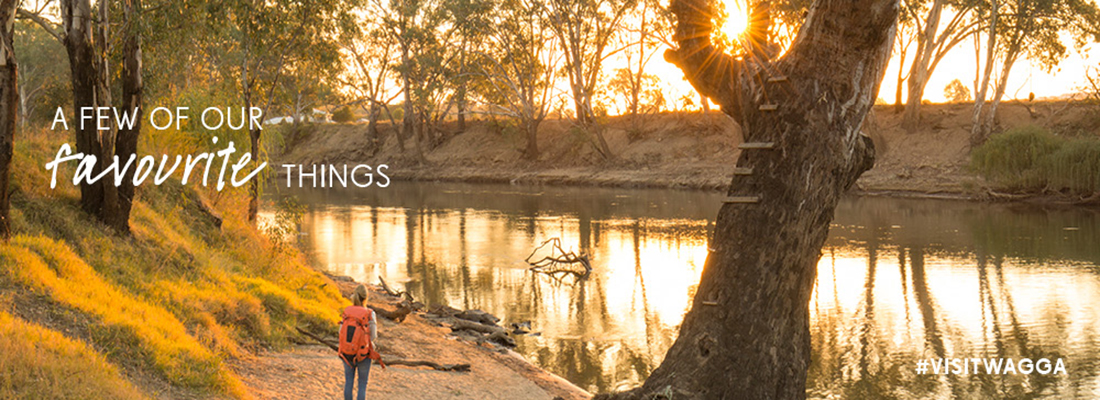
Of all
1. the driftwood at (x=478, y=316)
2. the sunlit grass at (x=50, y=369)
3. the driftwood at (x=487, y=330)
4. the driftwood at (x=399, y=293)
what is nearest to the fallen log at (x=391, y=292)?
the driftwood at (x=399, y=293)

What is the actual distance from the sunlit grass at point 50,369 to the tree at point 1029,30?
3590 cm

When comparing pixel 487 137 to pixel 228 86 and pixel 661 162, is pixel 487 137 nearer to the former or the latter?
pixel 661 162

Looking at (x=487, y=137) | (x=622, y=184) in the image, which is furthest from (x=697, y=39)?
(x=487, y=137)

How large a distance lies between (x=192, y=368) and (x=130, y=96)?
15.5ft

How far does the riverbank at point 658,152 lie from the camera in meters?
39.3

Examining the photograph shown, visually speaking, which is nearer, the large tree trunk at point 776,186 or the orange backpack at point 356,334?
the orange backpack at point 356,334

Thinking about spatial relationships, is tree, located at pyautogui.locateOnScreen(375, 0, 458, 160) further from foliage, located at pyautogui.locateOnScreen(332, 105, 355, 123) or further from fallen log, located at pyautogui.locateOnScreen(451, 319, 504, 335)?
fallen log, located at pyautogui.locateOnScreen(451, 319, 504, 335)

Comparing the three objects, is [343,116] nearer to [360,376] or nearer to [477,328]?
[477,328]

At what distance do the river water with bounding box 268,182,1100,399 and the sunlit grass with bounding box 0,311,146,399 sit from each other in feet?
18.4

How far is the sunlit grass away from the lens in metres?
5.73

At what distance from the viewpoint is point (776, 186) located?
7.62 m

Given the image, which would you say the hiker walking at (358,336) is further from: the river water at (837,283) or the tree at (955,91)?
the tree at (955,91)

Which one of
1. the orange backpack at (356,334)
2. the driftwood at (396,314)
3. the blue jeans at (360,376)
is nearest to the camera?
the orange backpack at (356,334)

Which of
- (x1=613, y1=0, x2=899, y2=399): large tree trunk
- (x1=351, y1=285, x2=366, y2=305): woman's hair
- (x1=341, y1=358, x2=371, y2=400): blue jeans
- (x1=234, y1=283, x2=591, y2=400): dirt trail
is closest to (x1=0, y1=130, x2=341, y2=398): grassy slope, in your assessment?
(x1=234, y1=283, x2=591, y2=400): dirt trail
